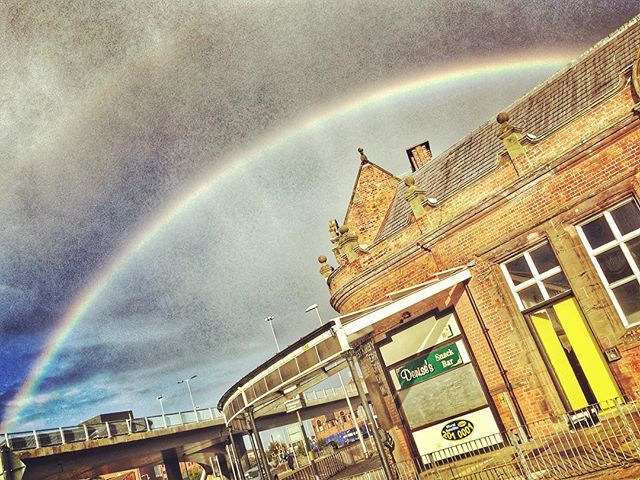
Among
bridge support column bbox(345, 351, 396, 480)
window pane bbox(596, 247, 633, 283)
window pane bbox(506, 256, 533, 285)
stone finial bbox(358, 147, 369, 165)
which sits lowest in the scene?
bridge support column bbox(345, 351, 396, 480)

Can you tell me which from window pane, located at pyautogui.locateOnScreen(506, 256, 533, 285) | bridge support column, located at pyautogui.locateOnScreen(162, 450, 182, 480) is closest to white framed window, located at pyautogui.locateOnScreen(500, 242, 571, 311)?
window pane, located at pyautogui.locateOnScreen(506, 256, 533, 285)

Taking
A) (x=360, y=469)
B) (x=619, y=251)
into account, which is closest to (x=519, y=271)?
(x=619, y=251)

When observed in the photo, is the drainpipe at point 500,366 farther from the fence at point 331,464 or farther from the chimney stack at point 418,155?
the chimney stack at point 418,155

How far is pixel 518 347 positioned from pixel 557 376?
1.16 meters

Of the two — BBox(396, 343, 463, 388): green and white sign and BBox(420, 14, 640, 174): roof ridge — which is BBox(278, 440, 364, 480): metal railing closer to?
BBox(396, 343, 463, 388): green and white sign

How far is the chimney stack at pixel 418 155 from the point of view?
80.1ft

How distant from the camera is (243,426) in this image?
19.6 metres

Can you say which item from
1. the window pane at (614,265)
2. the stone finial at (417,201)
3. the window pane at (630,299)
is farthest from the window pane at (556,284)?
the stone finial at (417,201)

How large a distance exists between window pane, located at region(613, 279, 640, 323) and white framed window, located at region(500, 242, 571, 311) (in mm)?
1221

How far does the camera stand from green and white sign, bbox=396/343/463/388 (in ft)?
43.6

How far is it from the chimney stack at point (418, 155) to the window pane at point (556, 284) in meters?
13.2

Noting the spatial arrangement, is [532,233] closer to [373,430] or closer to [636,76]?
[636,76]

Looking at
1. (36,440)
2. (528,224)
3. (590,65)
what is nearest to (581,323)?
(528,224)

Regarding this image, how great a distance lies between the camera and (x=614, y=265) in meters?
10.6
